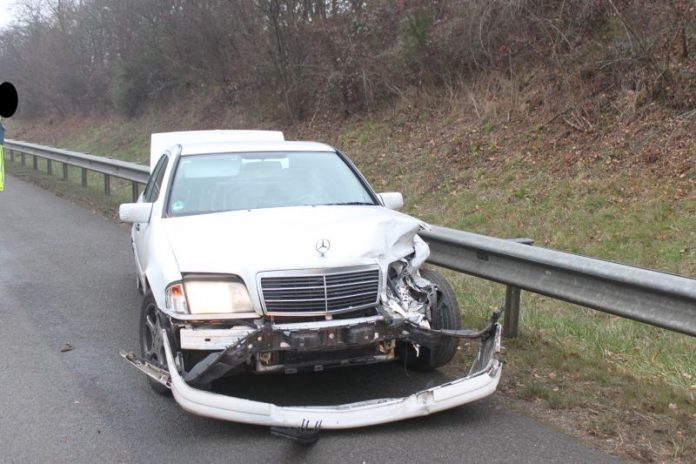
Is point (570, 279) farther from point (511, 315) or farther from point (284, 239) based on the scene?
point (284, 239)

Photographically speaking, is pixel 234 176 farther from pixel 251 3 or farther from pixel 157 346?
pixel 251 3

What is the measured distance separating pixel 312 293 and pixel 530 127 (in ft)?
32.1

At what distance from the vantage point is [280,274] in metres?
4.45

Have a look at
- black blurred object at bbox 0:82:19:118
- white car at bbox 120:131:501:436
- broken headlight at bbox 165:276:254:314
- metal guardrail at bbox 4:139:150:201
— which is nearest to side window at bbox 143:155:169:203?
white car at bbox 120:131:501:436

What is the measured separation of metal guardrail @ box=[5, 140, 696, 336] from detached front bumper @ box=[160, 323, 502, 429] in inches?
43.3

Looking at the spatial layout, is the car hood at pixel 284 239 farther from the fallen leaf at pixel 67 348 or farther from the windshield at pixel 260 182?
the fallen leaf at pixel 67 348

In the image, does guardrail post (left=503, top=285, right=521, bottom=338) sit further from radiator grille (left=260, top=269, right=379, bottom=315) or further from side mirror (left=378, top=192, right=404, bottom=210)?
radiator grille (left=260, top=269, right=379, bottom=315)

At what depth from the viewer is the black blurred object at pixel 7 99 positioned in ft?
26.4

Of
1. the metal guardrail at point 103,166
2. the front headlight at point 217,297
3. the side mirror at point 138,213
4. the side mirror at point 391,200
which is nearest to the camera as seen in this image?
the front headlight at point 217,297

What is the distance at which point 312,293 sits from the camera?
Answer: 176 inches

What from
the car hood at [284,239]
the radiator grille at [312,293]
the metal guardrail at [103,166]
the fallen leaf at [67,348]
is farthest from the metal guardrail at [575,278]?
the metal guardrail at [103,166]

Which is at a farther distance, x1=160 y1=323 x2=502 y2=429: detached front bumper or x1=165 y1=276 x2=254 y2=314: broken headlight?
x1=165 y1=276 x2=254 y2=314: broken headlight

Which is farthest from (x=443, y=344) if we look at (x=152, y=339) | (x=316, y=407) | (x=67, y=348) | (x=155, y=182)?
(x=155, y=182)

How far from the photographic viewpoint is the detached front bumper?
4137 millimetres
